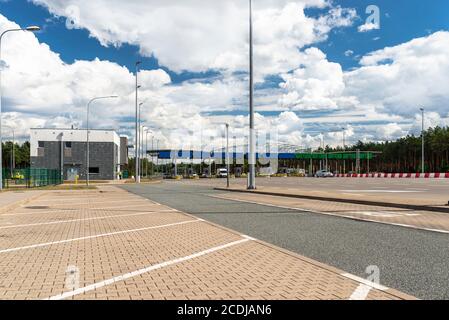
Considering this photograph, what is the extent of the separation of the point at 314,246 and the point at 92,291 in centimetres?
485

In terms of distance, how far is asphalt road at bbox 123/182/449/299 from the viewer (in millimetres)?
6328

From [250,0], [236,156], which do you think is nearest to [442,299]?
[250,0]

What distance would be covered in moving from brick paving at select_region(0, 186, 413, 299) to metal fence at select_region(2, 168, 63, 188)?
111ft

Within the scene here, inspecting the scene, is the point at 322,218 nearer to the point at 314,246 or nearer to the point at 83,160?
the point at 314,246

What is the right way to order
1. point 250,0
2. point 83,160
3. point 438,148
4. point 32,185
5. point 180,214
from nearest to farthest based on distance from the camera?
point 180,214
point 250,0
point 32,185
point 83,160
point 438,148

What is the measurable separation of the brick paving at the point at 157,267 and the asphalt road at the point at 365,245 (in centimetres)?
50

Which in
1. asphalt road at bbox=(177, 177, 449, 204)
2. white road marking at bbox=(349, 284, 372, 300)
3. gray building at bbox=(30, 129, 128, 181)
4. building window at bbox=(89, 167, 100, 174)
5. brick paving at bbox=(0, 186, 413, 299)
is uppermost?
gray building at bbox=(30, 129, 128, 181)

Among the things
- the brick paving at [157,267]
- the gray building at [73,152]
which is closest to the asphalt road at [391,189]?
the brick paving at [157,267]

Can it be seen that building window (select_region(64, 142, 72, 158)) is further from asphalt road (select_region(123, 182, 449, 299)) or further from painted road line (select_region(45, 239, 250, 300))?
painted road line (select_region(45, 239, 250, 300))

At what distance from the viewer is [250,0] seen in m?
34.0

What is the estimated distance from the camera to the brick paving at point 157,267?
5.64 m

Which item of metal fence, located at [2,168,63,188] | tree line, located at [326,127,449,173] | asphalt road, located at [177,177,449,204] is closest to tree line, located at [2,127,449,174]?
tree line, located at [326,127,449,173]

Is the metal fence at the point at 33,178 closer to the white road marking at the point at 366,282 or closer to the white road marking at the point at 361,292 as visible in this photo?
the white road marking at the point at 366,282

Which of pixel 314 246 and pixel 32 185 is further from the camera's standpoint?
pixel 32 185
